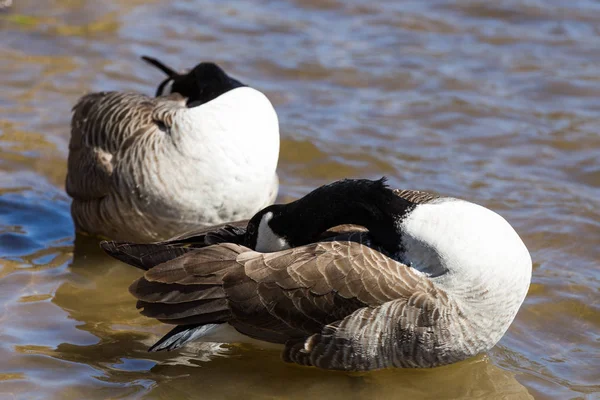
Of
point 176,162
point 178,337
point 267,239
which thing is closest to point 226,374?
point 178,337

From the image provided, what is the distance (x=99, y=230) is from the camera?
24.2ft

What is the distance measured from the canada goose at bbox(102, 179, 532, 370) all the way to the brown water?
36 cm

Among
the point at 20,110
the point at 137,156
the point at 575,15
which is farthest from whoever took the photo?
the point at 575,15

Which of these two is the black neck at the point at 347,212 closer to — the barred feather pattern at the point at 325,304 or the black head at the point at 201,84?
the barred feather pattern at the point at 325,304

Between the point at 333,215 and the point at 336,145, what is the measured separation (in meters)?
3.83

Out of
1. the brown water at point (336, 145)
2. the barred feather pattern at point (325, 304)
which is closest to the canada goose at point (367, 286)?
the barred feather pattern at point (325, 304)

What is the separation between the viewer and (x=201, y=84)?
7441mm

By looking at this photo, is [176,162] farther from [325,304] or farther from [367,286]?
[367,286]

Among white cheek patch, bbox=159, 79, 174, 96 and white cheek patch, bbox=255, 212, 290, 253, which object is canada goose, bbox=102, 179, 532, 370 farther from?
white cheek patch, bbox=159, 79, 174, 96

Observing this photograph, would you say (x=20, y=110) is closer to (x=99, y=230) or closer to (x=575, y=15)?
(x=99, y=230)

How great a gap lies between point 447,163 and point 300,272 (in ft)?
13.3

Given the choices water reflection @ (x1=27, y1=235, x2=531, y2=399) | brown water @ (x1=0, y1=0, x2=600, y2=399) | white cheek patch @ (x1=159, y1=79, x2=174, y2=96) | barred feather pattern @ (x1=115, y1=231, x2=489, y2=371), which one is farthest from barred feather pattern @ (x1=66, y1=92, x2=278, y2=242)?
barred feather pattern @ (x1=115, y1=231, x2=489, y2=371)

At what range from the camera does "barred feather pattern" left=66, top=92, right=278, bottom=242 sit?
22.0 ft

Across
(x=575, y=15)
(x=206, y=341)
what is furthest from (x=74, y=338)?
(x=575, y=15)
